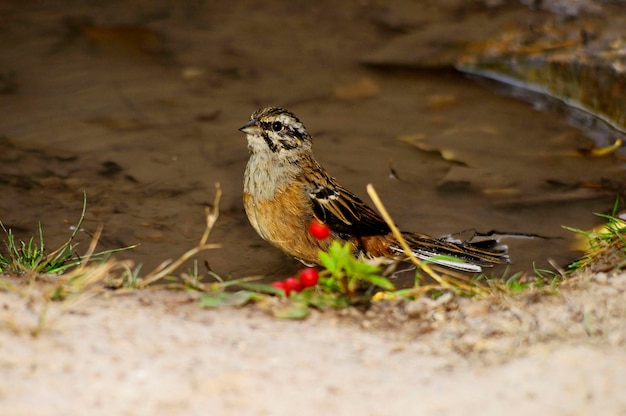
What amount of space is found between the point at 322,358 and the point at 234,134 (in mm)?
4489

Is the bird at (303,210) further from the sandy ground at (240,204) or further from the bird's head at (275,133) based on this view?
the sandy ground at (240,204)

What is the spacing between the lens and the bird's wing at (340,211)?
19.3 ft

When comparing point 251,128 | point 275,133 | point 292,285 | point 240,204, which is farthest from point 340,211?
point 292,285

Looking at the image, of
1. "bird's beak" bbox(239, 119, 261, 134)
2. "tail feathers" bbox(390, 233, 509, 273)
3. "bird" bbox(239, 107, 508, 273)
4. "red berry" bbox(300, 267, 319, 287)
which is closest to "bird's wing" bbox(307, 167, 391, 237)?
"bird" bbox(239, 107, 508, 273)

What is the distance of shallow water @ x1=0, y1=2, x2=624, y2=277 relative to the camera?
21.6ft

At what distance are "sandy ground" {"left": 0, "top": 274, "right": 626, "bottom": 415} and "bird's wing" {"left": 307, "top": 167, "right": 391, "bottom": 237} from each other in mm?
1475

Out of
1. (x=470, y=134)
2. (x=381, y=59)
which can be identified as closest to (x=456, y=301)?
(x=470, y=134)

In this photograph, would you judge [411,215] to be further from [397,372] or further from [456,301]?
[397,372]

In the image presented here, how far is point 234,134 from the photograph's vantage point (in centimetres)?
801

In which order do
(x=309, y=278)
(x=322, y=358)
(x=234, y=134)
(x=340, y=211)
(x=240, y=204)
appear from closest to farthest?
1. (x=322, y=358)
2. (x=309, y=278)
3. (x=340, y=211)
4. (x=240, y=204)
5. (x=234, y=134)

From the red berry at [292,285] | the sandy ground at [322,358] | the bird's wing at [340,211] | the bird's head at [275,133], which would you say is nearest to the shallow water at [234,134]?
the bird's wing at [340,211]

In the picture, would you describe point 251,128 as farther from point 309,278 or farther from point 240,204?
point 309,278

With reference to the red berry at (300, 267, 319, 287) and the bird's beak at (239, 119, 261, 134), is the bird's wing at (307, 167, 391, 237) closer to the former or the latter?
the bird's beak at (239, 119, 261, 134)

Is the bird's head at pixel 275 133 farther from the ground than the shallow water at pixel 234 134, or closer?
farther from the ground
